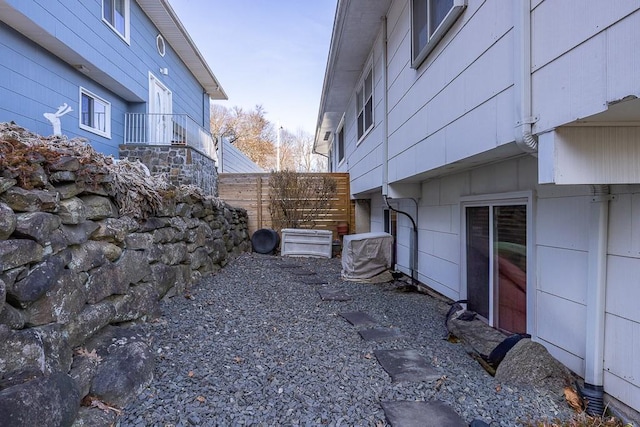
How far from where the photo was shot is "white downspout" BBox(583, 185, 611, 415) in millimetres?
2135

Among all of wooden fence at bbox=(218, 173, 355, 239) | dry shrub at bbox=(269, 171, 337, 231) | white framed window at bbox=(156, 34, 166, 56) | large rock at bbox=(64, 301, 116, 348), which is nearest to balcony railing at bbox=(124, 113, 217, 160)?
wooden fence at bbox=(218, 173, 355, 239)

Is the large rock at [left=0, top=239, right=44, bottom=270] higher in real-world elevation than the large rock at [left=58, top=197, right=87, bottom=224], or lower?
lower

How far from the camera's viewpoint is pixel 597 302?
7.09 feet

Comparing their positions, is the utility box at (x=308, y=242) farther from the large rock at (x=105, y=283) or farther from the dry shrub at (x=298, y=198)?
the large rock at (x=105, y=283)

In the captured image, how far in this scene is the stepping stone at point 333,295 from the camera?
4.82m

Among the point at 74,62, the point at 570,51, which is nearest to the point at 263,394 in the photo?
the point at 570,51

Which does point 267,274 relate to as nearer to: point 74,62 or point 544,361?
point 544,361

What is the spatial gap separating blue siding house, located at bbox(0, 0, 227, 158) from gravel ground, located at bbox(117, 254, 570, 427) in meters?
4.93

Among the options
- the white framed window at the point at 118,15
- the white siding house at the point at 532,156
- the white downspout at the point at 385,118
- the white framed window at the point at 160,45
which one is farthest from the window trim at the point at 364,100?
the white framed window at the point at 160,45

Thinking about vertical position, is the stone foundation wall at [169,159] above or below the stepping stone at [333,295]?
above

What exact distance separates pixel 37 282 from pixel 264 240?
7479mm

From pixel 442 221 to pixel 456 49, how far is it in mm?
2305

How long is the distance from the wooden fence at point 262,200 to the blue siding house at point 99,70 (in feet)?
5.88

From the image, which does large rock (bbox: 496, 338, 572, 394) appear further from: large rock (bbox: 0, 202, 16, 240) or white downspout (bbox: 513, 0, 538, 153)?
large rock (bbox: 0, 202, 16, 240)
